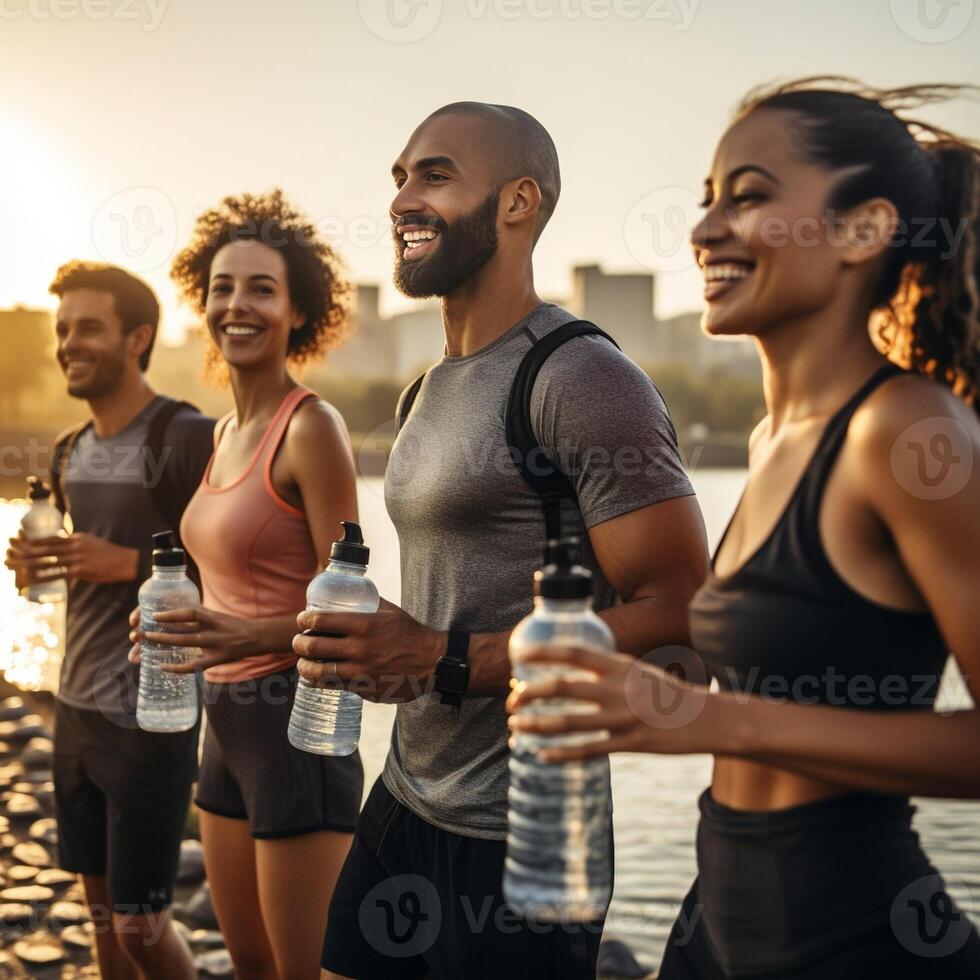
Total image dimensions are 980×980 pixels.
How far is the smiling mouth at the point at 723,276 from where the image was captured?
197cm

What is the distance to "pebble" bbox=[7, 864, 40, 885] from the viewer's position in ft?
22.0

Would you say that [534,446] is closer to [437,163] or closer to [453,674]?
[453,674]

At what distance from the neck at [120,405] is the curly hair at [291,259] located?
0.40 metres

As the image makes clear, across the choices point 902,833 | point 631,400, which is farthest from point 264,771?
point 902,833

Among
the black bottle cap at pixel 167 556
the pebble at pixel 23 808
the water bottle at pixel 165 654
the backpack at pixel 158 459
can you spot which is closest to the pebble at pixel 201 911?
the pebble at pixel 23 808

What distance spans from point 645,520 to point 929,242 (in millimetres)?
819

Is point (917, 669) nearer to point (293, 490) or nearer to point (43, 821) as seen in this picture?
point (293, 490)

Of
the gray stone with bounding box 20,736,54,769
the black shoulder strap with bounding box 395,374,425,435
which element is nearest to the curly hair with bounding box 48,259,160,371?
the black shoulder strap with bounding box 395,374,425,435

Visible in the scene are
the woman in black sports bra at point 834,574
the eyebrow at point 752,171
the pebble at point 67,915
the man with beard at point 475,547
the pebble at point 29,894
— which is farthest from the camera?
the pebble at point 29,894

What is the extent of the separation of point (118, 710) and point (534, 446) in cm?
232

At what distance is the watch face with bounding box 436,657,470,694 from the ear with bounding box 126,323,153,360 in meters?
2.73

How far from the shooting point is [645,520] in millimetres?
2490

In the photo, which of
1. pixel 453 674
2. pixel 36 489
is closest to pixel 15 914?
pixel 36 489

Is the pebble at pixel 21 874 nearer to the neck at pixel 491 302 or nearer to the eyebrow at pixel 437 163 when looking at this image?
the neck at pixel 491 302
